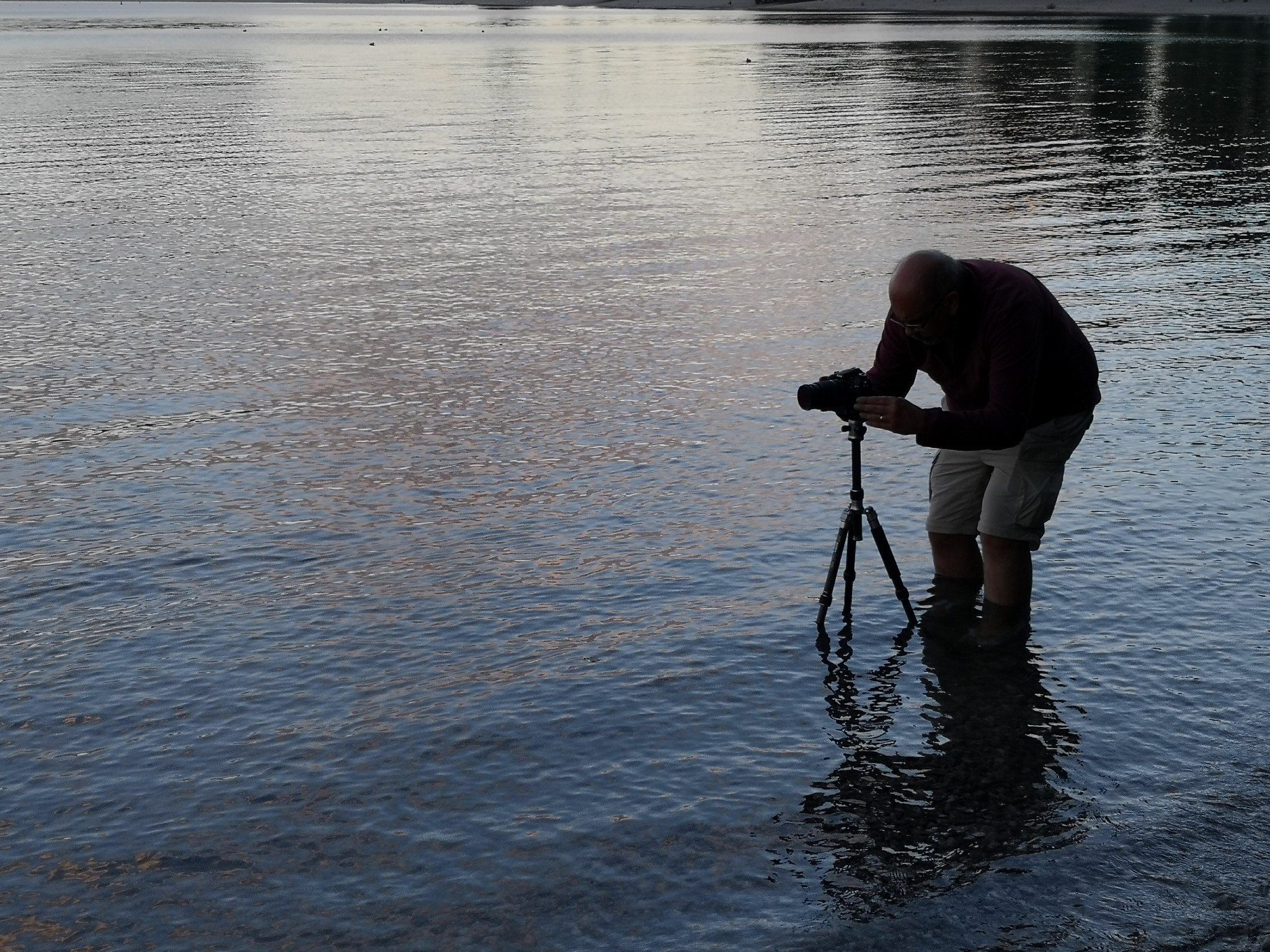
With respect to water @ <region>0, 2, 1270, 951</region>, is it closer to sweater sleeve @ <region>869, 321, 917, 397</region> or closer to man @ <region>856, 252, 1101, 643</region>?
man @ <region>856, 252, 1101, 643</region>

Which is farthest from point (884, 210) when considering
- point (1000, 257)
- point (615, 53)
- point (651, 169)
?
point (615, 53)

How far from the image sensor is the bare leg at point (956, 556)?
21.1ft

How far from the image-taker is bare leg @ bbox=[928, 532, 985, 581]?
6.45 m

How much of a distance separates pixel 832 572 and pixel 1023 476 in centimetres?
86

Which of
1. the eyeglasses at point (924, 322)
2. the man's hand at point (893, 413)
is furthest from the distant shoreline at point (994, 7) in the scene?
the man's hand at point (893, 413)

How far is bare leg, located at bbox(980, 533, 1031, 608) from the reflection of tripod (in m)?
0.36

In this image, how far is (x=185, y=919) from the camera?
4.29m

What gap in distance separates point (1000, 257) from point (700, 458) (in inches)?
269

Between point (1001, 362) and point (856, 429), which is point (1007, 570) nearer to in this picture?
point (856, 429)

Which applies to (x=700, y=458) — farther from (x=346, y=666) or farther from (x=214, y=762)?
(x=214, y=762)

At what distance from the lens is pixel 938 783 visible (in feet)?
16.5

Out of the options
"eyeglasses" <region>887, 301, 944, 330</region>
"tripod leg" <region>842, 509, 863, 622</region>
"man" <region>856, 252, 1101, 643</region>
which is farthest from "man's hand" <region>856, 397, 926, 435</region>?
"tripod leg" <region>842, 509, 863, 622</region>

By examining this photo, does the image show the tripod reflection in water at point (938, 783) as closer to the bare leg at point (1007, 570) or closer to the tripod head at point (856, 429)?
the bare leg at point (1007, 570)

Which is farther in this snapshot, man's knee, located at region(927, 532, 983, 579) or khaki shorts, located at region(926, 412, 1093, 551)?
man's knee, located at region(927, 532, 983, 579)
